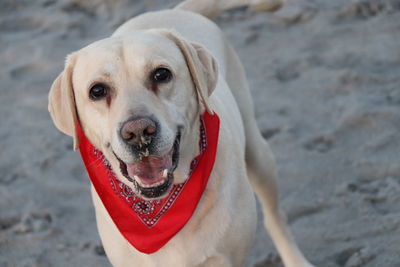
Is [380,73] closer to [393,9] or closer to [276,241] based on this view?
[393,9]

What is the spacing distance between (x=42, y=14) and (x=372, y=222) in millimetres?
3644

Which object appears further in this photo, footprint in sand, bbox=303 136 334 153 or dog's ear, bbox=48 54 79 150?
footprint in sand, bbox=303 136 334 153

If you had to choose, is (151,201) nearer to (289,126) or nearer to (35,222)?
(35,222)

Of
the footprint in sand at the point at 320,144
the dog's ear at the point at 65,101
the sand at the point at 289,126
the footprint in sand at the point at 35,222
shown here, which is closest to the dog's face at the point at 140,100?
the dog's ear at the point at 65,101

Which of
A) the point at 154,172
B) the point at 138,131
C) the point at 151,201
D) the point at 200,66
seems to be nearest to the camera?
the point at 138,131

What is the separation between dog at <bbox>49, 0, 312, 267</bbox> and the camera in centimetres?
262

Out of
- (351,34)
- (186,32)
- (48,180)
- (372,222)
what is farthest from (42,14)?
Answer: (372,222)

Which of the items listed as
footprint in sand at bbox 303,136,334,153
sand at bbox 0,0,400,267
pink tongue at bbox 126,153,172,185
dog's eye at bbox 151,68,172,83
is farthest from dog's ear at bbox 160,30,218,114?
footprint in sand at bbox 303,136,334,153

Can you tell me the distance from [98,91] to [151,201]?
52 centimetres

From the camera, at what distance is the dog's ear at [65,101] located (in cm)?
279

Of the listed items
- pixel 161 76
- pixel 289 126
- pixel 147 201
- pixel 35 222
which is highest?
pixel 161 76

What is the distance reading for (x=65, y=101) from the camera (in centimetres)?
279

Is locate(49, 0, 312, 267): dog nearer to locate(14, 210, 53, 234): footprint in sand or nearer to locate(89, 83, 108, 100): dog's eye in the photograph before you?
locate(89, 83, 108, 100): dog's eye

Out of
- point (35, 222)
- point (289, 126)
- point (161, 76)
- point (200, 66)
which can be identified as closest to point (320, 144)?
point (289, 126)
